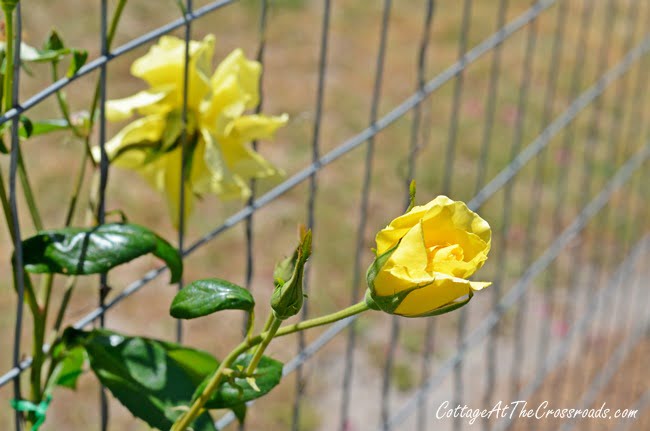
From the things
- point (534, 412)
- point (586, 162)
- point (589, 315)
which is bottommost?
point (534, 412)

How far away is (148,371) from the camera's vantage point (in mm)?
651

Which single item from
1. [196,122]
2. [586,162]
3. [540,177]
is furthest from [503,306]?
[196,122]

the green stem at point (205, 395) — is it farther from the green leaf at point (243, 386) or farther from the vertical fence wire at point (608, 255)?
the vertical fence wire at point (608, 255)

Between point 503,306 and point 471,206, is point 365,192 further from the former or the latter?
point 503,306

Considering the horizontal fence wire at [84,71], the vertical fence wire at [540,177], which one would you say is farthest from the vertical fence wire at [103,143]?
the vertical fence wire at [540,177]

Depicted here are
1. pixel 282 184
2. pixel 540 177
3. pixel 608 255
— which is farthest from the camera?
pixel 608 255

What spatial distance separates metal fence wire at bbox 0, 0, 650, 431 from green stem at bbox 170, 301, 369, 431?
151 mm

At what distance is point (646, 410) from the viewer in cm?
208

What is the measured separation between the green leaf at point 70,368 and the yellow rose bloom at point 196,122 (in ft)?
0.40

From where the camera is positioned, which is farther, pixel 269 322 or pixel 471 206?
pixel 471 206

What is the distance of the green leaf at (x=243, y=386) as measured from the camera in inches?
22.9

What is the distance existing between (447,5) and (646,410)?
84.5 inches

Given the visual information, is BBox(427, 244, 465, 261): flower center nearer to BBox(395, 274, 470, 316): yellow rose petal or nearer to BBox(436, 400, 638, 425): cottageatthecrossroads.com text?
BBox(395, 274, 470, 316): yellow rose petal

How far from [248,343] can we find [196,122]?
21 centimetres
